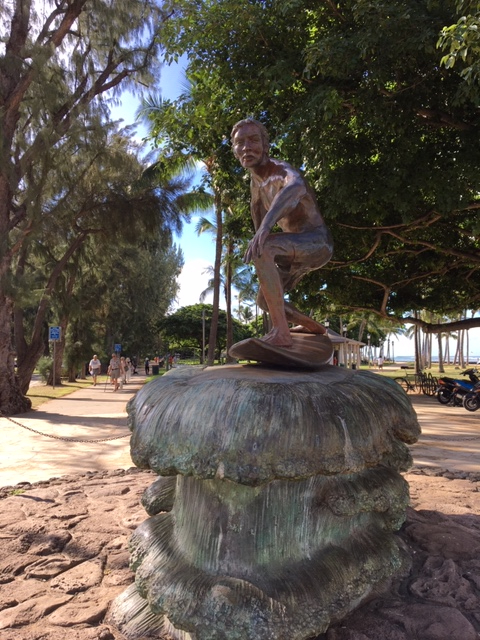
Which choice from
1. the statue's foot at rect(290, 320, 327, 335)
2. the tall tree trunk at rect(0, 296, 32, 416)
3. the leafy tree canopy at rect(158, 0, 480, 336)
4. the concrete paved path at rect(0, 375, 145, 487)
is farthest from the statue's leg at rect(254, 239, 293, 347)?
the tall tree trunk at rect(0, 296, 32, 416)

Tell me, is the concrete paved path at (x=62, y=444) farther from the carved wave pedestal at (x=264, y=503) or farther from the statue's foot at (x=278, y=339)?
the statue's foot at (x=278, y=339)

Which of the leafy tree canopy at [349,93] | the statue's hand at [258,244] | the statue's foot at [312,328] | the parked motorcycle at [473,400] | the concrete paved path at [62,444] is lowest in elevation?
the concrete paved path at [62,444]

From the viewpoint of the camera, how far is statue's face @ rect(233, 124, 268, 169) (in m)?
2.93

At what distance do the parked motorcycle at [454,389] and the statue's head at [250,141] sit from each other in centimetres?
1056

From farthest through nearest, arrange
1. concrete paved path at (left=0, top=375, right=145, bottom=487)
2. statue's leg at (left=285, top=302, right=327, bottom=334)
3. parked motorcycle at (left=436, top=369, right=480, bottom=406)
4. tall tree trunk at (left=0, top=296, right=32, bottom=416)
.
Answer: parked motorcycle at (left=436, top=369, right=480, bottom=406), tall tree trunk at (left=0, top=296, right=32, bottom=416), concrete paved path at (left=0, top=375, right=145, bottom=487), statue's leg at (left=285, top=302, right=327, bottom=334)

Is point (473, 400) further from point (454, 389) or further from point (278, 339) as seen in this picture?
point (278, 339)

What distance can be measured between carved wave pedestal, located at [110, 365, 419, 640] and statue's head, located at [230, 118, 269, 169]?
1335mm

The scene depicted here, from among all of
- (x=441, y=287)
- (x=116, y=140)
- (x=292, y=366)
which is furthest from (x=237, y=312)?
(x=292, y=366)

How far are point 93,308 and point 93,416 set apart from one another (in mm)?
11699

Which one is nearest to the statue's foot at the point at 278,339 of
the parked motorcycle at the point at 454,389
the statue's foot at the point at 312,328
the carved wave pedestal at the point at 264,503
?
the carved wave pedestal at the point at 264,503

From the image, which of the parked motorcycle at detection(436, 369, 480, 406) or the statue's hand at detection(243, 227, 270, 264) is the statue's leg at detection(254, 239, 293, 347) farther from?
the parked motorcycle at detection(436, 369, 480, 406)

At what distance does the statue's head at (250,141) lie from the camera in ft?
9.59

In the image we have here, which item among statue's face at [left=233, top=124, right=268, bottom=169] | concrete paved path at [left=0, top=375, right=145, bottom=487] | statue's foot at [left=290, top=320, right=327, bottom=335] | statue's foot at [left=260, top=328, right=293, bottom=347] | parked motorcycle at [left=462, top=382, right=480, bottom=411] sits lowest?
concrete paved path at [left=0, top=375, right=145, bottom=487]

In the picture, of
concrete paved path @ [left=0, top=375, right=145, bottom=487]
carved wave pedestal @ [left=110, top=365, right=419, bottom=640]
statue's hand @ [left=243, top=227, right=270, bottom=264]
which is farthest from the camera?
concrete paved path @ [left=0, top=375, right=145, bottom=487]
